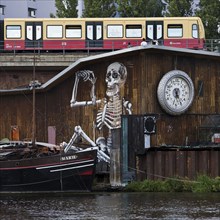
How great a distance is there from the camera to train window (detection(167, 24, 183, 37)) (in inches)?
2825

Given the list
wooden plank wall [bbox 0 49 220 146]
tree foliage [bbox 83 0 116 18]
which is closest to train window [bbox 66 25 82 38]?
wooden plank wall [bbox 0 49 220 146]

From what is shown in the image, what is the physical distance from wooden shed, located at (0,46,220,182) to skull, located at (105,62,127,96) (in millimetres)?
269

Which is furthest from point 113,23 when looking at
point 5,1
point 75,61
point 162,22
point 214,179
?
point 5,1

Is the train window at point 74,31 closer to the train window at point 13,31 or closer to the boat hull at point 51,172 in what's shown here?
the train window at point 13,31

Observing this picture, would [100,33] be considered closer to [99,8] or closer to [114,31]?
[114,31]

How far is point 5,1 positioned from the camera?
11119 cm

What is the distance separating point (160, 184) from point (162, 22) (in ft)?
55.0

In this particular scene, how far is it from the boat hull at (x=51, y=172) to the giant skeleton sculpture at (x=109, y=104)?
10.2 ft

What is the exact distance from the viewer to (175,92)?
6131 centimetres

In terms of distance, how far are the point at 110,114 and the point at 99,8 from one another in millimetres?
24396

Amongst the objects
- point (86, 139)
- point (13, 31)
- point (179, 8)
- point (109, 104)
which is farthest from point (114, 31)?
point (179, 8)

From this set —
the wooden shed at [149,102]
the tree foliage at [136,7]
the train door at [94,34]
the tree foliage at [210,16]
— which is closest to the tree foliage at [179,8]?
the tree foliage at [136,7]

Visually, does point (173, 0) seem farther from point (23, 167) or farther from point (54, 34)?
point (23, 167)

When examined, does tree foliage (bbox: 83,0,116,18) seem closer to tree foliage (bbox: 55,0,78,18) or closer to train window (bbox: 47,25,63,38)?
tree foliage (bbox: 55,0,78,18)
